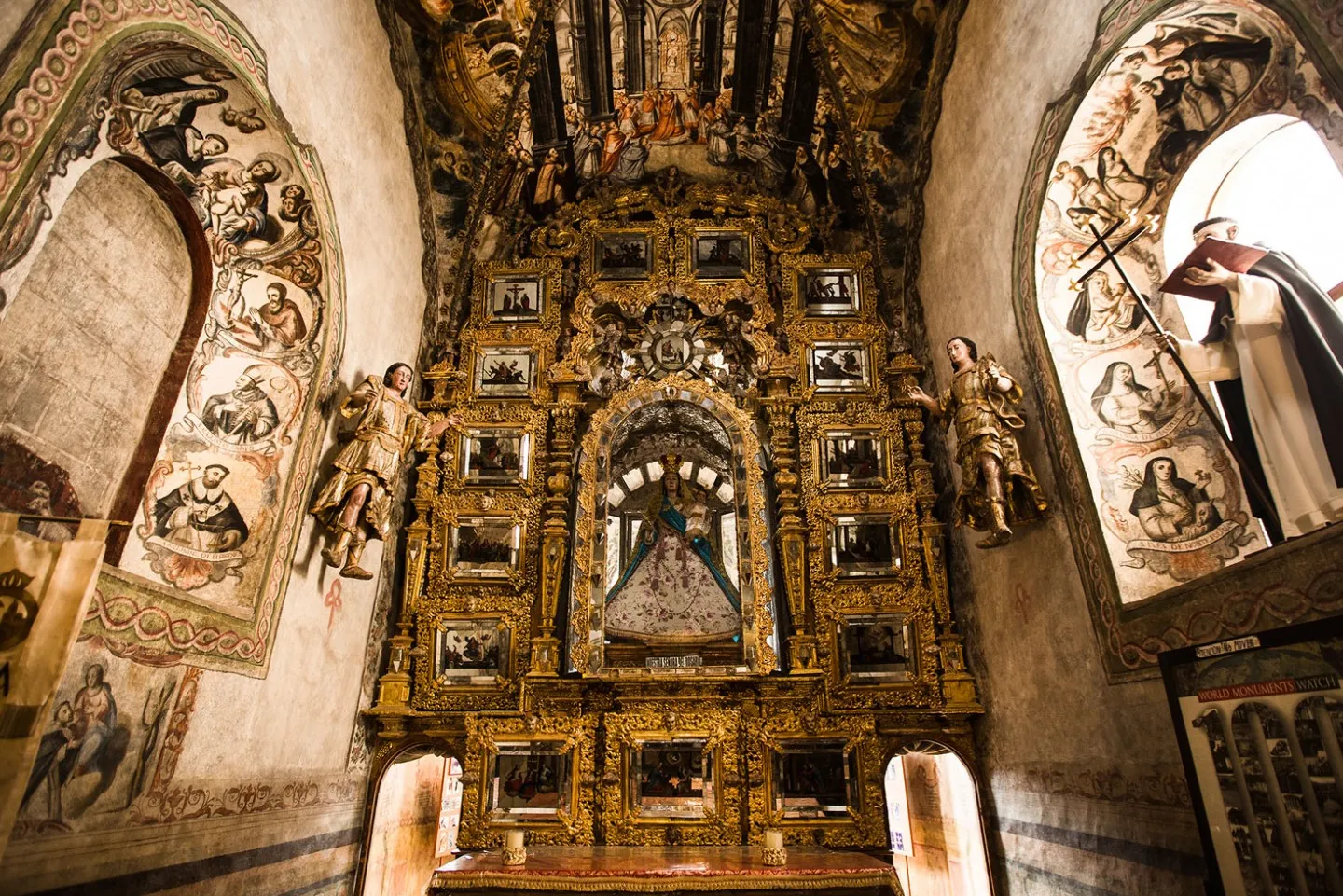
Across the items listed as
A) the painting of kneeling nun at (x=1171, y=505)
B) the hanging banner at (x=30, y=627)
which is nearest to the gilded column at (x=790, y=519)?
the painting of kneeling nun at (x=1171, y=505)

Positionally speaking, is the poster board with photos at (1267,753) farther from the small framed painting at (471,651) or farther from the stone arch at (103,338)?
the stone arch at (103,338)

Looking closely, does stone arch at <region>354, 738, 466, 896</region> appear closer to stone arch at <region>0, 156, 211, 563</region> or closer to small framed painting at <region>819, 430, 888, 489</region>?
stone arch at <region>0, 156, 211, 563</region>

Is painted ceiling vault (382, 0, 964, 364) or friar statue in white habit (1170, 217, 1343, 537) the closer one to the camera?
friar statue in white habit (1170, 217, 1343, 537)

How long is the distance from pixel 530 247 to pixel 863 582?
6.62 meters

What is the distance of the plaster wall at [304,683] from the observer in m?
5.14

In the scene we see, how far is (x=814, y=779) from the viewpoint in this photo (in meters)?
8.02

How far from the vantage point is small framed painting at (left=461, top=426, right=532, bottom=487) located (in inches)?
370

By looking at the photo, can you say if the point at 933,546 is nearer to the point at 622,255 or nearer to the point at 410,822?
the point at 622,255

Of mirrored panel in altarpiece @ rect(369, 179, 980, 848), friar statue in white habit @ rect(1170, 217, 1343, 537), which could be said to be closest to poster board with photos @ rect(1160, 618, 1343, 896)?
friar statue in white habit @ rect(1170, 217, 1343, 537)

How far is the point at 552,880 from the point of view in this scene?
616 centimetres

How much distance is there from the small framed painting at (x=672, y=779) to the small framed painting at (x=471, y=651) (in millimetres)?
1837

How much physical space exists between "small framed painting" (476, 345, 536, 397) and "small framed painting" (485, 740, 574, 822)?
439cm

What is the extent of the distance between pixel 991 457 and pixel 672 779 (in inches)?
186

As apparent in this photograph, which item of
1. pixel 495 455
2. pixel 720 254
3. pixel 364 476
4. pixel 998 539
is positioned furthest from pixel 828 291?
pixel 364 476
